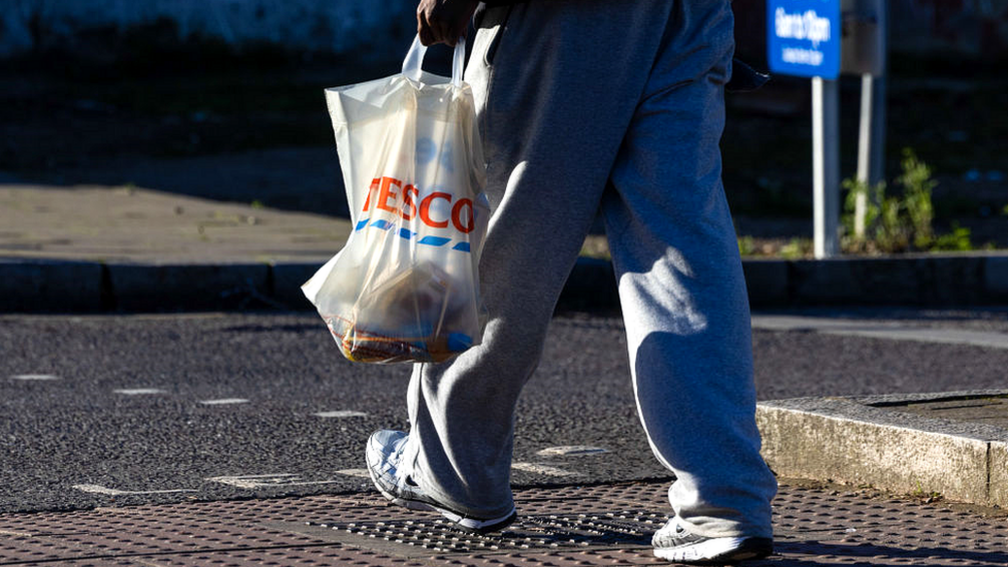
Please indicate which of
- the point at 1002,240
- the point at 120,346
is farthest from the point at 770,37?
the point at 120,346

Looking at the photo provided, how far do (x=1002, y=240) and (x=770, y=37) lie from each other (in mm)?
2002

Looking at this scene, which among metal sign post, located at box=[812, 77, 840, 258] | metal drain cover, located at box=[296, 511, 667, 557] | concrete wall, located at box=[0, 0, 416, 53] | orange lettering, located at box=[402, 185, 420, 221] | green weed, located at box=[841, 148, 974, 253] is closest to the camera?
orange lettering, located at box=[402, 185, 420, 221]

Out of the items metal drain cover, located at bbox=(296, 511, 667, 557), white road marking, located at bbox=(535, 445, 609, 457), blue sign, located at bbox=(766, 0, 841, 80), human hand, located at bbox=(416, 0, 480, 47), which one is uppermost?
blue sign, located at bbox=(766, 0, 841, 80)

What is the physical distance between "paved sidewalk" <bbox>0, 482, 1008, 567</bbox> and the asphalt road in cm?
23

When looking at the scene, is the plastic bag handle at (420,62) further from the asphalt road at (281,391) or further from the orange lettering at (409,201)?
the asphalt road at (281,391)

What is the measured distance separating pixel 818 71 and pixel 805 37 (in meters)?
0.22

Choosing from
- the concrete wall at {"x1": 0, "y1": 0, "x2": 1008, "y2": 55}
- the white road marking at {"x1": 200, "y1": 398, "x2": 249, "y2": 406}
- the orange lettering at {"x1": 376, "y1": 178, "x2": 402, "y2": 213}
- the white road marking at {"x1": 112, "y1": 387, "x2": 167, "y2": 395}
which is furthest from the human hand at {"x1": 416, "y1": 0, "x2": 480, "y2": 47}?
the concrete wall at {"x1": 0, "y1": 0, "x2": 1008, "y2": 55}

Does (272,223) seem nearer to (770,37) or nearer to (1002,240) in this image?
(770,37)

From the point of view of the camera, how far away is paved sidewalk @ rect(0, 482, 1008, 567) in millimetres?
2832

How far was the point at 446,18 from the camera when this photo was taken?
2.77 metres

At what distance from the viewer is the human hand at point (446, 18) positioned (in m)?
2.76

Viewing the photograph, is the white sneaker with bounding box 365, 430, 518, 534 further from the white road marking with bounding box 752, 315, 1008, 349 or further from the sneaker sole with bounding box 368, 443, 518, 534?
the white road marking with bounding box 752, 315, 1008, 349

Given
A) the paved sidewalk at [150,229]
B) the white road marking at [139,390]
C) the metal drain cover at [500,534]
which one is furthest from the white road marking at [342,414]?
the paved sidewalk at [150,229]

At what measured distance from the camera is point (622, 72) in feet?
8.92
